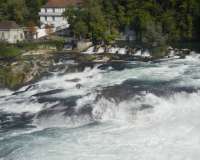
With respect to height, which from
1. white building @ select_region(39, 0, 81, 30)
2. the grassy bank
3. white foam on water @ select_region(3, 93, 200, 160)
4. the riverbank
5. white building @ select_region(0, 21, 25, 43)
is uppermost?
white building @ select_region(39, 0, 81, 30)

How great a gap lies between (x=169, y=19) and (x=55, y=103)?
21895mm

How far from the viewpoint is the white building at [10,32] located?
43.2m

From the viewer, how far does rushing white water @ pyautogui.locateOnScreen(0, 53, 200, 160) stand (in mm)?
17594

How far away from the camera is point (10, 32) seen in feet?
142

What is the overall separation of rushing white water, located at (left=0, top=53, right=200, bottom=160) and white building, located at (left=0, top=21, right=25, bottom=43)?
15180 mm

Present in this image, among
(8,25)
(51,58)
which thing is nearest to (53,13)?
(8,25)

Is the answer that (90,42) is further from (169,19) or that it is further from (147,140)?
(147,140)

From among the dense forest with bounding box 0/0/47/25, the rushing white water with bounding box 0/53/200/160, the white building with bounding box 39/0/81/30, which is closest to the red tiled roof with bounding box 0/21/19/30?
the dense forest with bounding box 0/0/47/25

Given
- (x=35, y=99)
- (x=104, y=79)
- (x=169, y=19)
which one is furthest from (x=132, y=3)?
(x=35, y=99)

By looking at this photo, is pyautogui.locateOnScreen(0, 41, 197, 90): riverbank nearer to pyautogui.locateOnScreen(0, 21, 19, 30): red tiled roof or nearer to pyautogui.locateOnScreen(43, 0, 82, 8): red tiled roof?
pyautogui.locateOnScreen(0, 21, 19, 30): red tiled roof

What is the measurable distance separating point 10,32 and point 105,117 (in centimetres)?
2426

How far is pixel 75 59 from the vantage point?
3431 cm

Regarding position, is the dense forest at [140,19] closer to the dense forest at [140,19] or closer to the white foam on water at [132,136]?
the dense forest at [140,19]

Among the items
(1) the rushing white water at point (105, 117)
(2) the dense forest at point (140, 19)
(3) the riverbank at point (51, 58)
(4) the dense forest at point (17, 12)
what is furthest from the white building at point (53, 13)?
(1) the rushing white water at point (105, 117)
